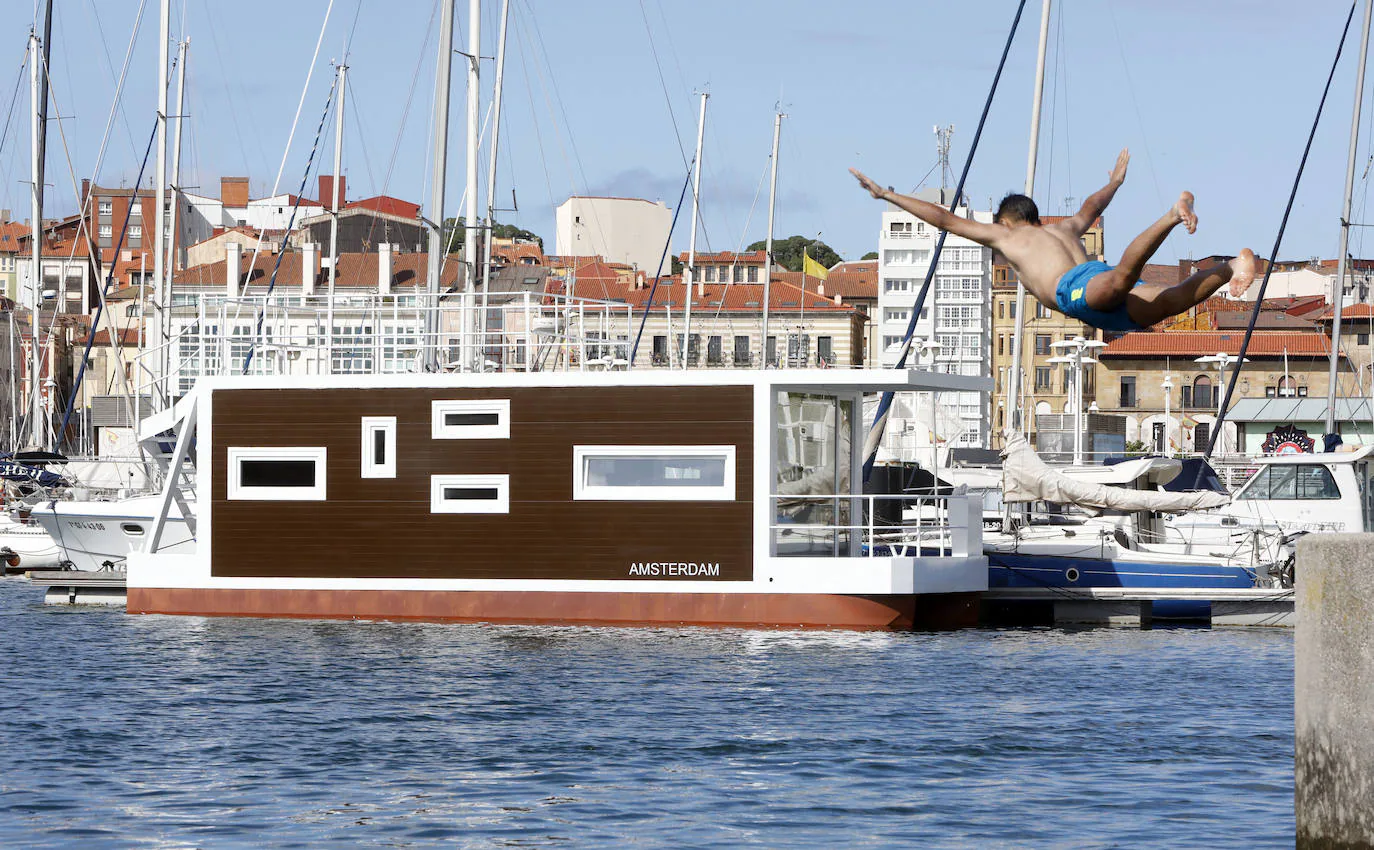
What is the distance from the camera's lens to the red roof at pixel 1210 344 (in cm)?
10025

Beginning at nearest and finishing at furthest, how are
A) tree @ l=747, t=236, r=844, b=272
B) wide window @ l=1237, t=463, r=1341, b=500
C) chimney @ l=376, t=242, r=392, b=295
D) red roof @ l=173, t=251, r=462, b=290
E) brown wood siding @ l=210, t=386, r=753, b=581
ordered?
brown wood siding @ l=210, t=386, r=753, b=581, wide window @ l=1237, t=463, r=1341, b=500, chimney @ l=376, t=242, r=392, b=295, red roof @ l=173, t=251, r=462, b=290, tree @ l=747, t=236, r=844, b=272

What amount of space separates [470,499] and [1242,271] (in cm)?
1780

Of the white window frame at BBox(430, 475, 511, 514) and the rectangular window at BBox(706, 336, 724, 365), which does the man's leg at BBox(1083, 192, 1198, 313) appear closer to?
the white window frame at BBox(430, 475, 511, 514)

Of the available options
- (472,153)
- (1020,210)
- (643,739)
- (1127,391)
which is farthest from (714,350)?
(1020,210)

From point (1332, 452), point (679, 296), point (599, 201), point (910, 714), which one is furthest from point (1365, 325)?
point (910, 714)

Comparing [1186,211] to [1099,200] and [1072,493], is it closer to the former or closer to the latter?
[1099,200]

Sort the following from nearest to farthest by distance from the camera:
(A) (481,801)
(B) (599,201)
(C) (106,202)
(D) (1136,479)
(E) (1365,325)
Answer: (A) (481,801) < (D) (1136,479) < (E) (1365,325) < (B) (599,201) < (C) (106,202)

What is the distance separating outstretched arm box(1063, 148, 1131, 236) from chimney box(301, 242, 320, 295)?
62996mm

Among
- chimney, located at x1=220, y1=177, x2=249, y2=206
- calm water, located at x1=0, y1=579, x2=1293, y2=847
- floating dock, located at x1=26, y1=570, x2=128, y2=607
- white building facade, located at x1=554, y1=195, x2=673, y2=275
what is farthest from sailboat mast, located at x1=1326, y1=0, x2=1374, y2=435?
chimney, located at x1=220, y1=177, x2=249, y2=206

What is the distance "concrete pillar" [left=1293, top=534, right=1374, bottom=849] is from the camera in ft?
30.0

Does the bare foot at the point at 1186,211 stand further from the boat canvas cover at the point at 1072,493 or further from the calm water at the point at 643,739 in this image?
the boat canvas cover at the point at 1072,493

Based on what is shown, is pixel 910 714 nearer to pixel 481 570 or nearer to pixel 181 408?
pixel 481 570

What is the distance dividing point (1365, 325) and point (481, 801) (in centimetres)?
9419

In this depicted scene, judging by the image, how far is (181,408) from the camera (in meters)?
28.2
